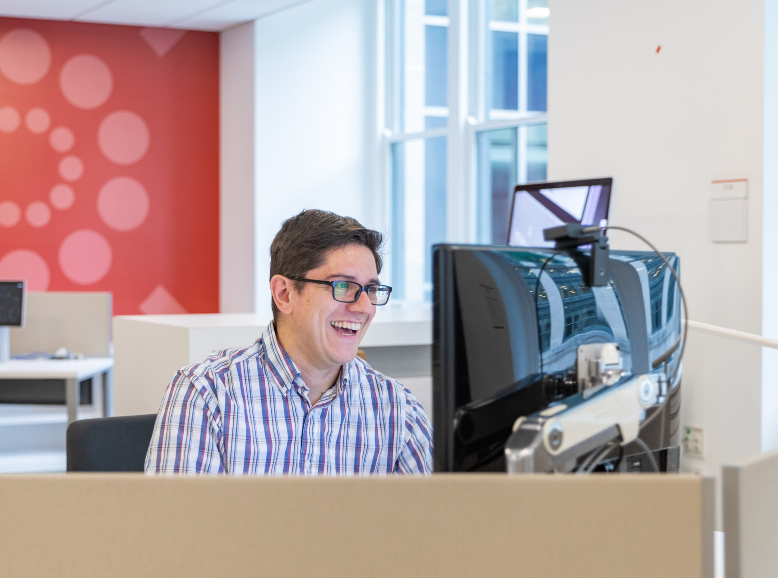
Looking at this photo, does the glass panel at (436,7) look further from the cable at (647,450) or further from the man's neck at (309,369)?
the cable at (647,450)

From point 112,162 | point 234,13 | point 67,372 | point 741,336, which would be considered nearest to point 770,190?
point 741,336

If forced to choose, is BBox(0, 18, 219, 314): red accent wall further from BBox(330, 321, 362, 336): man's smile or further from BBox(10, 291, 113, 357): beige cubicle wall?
BBox(330, 321, 362, 336): man's smile

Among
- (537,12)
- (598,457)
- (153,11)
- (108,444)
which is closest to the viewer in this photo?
(598,457)

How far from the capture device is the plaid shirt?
4.33 ft

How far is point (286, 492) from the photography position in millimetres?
552

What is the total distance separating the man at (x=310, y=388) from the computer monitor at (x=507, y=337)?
60cm

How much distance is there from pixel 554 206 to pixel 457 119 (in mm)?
2401

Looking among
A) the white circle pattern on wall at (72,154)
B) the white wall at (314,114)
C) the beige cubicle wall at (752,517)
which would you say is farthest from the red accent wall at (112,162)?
the beige cubicle wall at (752,517)

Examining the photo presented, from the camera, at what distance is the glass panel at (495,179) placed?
498cm

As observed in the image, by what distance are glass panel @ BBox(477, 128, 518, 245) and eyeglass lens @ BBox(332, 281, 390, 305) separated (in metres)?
3.59

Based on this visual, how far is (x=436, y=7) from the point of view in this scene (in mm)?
5414

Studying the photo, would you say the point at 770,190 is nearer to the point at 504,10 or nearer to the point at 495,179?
the point at 495,179

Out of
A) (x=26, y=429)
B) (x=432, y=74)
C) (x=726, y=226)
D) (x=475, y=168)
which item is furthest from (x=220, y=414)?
(x=432, y=74)

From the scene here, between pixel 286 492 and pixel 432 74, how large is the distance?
5.17 metres
